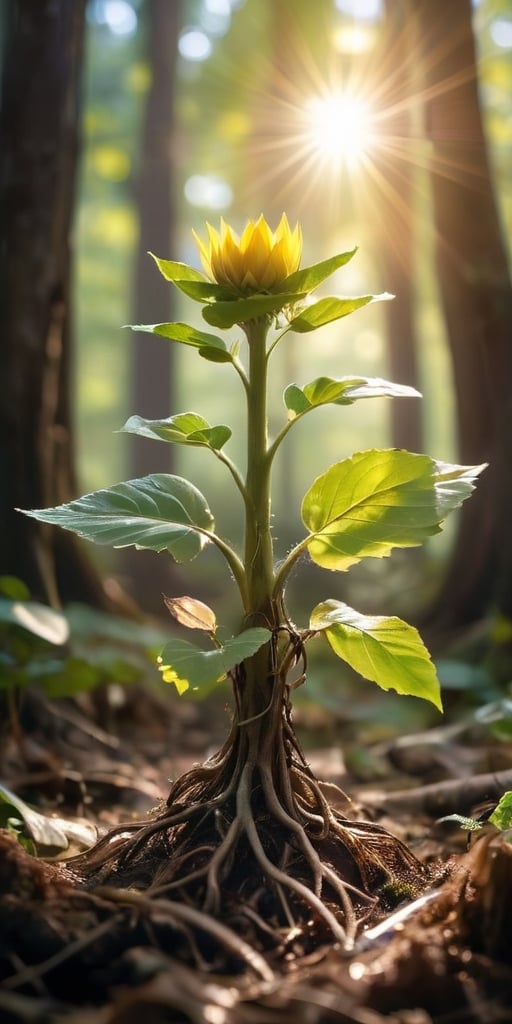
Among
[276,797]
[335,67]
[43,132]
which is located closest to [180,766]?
[276,797]

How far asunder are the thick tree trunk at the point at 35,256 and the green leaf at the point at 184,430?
212 cm

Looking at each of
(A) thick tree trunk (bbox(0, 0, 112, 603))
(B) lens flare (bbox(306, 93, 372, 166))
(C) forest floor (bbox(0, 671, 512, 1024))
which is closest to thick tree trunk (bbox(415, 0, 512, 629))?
(B) lens flare (bbox(306, 93, 372, 166))

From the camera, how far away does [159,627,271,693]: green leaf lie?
1.25 meters

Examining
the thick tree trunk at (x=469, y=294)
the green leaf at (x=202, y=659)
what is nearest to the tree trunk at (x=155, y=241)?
the thick tree trunk at (x=469, y=294)

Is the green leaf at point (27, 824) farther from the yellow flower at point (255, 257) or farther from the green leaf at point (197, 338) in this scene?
the yellow flower at point (255, 257)

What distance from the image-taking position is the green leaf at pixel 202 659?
125cm

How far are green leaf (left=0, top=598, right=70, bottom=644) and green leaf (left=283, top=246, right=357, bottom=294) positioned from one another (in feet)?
4.86

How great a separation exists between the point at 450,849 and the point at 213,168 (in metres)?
17.0

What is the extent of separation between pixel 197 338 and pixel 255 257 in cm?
17

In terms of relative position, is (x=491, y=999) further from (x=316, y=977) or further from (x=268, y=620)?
(x=268, y=620)

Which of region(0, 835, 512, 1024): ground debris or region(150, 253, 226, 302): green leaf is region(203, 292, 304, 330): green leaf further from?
region(0, 835, 512, 1024): ground debris

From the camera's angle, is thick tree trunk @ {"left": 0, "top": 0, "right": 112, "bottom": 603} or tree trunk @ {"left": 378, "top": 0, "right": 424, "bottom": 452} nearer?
thick tree trunk @ {"left": 0, "top": 0, "right": 112, "bottom": 603}

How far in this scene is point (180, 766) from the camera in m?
3.29

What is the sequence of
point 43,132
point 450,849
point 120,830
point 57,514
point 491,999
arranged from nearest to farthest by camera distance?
point 491,999 < point 57,514 < point 120,830 < point 450,849 < point 43,132
